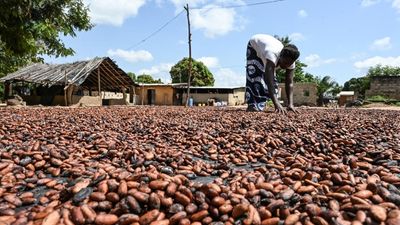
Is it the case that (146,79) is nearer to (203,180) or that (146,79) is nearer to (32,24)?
(32,24)

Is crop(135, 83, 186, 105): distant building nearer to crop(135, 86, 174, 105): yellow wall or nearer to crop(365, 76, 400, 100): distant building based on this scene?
crop(135, 86, 174, 105): yellow wall

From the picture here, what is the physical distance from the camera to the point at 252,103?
6.07 metres

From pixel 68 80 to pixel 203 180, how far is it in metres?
15.3

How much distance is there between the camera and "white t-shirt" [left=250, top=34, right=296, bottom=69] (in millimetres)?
5177

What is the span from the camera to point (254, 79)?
5855 millimetres

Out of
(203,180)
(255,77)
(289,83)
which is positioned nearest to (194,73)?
(289,83)

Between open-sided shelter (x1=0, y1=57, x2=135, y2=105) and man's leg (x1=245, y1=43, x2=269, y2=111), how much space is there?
36.8ft

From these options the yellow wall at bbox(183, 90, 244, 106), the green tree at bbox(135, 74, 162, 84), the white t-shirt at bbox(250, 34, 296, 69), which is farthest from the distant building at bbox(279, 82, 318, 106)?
the green tree at bbox(135, 74, 162, 84)

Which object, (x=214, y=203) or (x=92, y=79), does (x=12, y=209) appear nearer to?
(x=214, y=203)

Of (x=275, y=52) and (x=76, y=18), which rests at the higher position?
(x=76, y=18)

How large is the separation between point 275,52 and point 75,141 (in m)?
3.45

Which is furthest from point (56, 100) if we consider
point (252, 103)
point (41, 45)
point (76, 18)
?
point (252, 103)

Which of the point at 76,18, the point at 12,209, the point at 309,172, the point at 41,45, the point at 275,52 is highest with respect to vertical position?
the point at 76,18

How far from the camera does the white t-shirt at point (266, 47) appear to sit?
17.0ft
